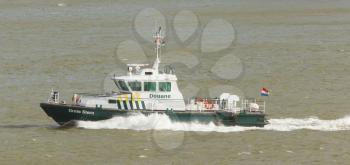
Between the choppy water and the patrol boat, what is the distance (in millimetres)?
430

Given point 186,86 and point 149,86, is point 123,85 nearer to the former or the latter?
point 149,86

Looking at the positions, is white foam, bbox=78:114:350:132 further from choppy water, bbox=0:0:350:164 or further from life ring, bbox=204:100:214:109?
life ring, bbox=204:100:214:109

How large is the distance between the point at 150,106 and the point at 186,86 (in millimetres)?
14682

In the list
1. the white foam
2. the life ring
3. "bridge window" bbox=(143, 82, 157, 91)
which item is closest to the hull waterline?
the white foam

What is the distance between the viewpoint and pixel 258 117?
5003cm

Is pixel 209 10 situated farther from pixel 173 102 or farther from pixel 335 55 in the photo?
pixel 173 102

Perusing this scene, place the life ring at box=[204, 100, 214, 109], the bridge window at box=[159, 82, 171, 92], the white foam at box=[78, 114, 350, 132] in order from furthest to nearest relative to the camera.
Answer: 1. the life ring at box=[204, 100, 214, 109]
2. the bridge window at box=[159, 82, 171, 92]
3. the white foam at box=[78, 114, 350, 132]

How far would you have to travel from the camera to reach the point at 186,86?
64500mm

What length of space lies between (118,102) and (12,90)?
14861 mm

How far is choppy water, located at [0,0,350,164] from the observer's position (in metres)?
45.2

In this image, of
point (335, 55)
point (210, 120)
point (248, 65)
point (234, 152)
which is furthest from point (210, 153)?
point (335, 55)

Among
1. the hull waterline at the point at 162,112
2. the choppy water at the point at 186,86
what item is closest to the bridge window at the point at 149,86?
the hull waterline at the point at 162,112

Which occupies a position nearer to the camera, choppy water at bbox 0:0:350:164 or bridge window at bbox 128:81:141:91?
choppy water at bbox 0:0:350:164

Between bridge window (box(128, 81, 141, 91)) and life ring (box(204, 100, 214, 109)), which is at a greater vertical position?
bridge window (box(128, 81, 141, 91))
